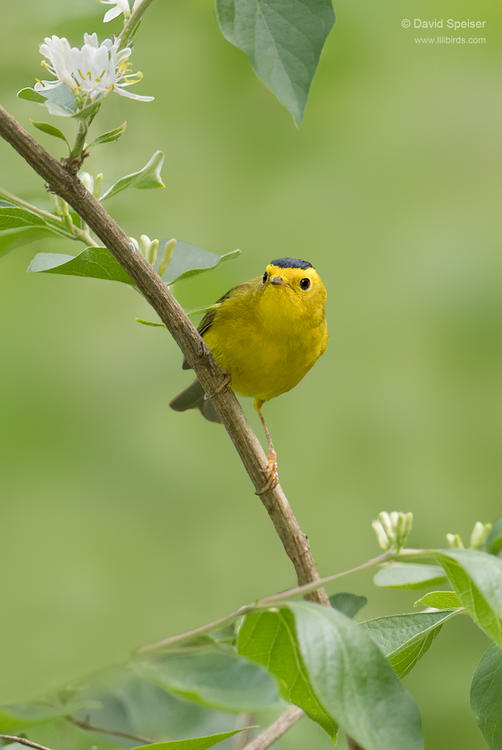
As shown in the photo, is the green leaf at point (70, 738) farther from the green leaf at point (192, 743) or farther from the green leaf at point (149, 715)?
the green leaf at point (192, 743)

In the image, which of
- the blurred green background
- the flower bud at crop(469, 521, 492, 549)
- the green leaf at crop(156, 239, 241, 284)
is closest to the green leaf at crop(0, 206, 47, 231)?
the green leaf at crop(156, 239, 241, 284)

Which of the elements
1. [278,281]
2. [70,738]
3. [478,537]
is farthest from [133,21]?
[278,281]

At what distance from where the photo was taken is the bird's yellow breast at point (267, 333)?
91.7 inches

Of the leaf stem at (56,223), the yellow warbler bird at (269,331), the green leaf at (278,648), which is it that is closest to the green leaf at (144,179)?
the leaf stem at (56,223)

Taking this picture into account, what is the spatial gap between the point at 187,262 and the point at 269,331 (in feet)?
3.38

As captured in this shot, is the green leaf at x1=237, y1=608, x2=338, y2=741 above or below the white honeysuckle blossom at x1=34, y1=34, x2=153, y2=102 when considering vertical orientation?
below

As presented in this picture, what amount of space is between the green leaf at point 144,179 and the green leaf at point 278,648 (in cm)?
60

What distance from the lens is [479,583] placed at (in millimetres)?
807

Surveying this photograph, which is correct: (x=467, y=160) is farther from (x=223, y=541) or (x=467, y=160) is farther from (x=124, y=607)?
(x=124, y=607)

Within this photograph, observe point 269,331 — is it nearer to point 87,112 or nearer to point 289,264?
point 289,264

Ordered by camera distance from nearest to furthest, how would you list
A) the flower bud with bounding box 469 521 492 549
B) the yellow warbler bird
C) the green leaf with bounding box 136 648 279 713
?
the green leaf with bounding box 136 648 279 713 → the flower bud with bounding box 469 521 492 549 → the yellow warbler bird

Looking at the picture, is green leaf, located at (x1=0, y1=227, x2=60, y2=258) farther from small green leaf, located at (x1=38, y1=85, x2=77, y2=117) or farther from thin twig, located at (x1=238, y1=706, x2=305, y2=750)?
thin twig, located at (x1=238, y1=706, x2=305, y2=750)

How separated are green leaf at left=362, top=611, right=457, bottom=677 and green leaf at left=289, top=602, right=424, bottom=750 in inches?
8.4

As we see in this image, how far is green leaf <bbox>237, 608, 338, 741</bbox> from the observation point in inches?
36.2
